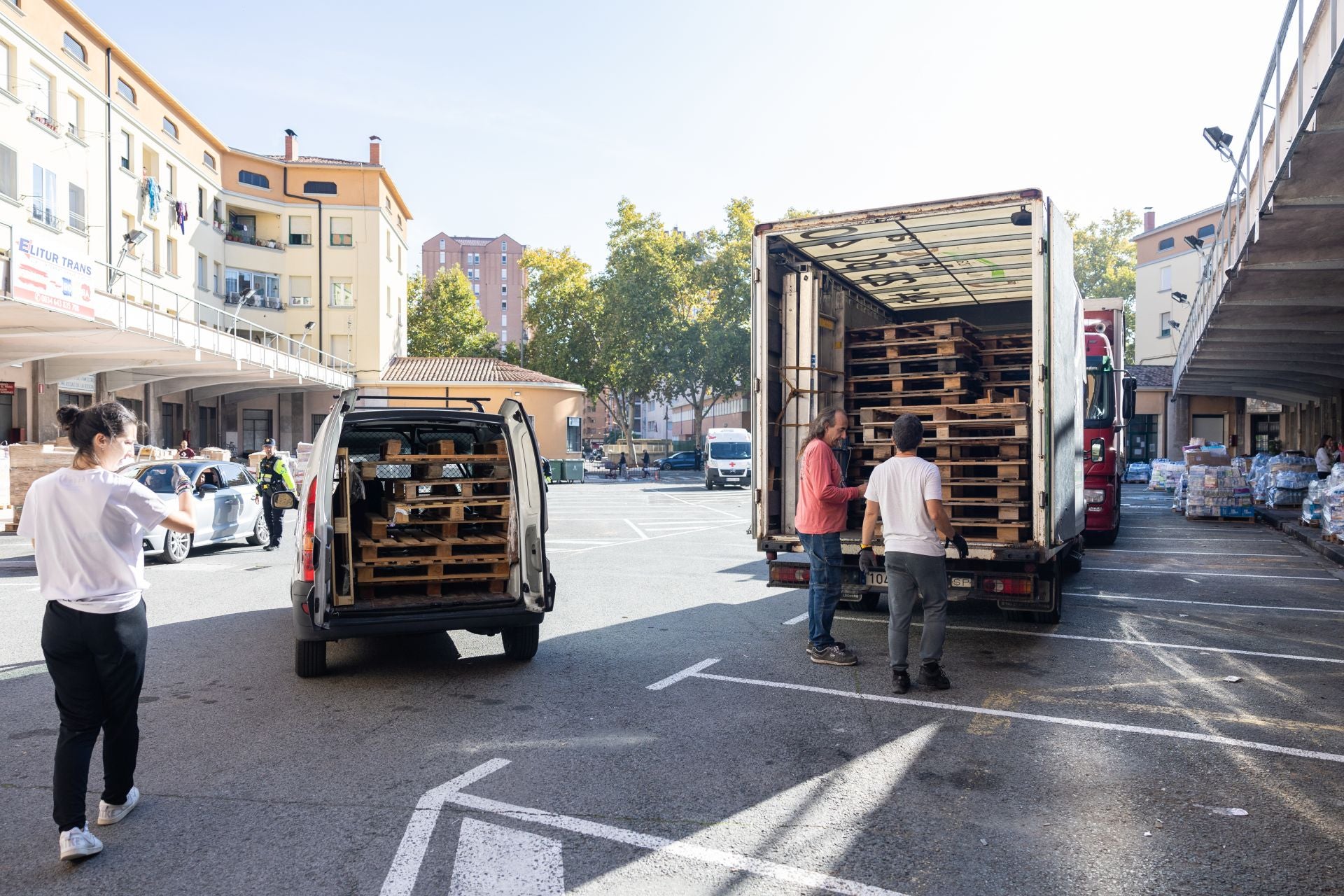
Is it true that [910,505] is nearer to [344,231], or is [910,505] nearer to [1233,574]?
[1233,574]

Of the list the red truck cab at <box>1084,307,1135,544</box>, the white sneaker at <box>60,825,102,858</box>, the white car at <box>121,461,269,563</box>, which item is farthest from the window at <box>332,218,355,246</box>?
the white sneaker at <box>60,825,102,858</box>

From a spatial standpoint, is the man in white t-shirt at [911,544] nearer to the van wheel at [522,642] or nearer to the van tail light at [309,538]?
the van wheel at [522,642]

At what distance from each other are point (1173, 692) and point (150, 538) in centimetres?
1107

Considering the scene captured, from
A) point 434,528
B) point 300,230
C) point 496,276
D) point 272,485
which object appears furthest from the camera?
point 496,276

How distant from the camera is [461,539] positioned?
6773 mm

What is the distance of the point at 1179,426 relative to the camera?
42406 mm

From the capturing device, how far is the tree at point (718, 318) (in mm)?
52531

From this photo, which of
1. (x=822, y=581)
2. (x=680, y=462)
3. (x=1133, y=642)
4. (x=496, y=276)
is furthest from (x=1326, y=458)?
(x=496, y=276)

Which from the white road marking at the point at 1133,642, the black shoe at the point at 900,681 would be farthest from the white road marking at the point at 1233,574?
the black shoe at the point at 900,681

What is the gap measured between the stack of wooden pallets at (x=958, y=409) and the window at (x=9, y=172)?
75.8 feet

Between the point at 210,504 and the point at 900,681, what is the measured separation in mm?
10610

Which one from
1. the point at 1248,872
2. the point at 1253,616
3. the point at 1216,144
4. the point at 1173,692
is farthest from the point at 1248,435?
the point at 1248,872

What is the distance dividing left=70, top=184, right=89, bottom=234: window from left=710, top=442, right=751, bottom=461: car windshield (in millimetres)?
20787

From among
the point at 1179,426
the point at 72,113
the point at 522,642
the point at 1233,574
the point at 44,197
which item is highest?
the point at 72,113
